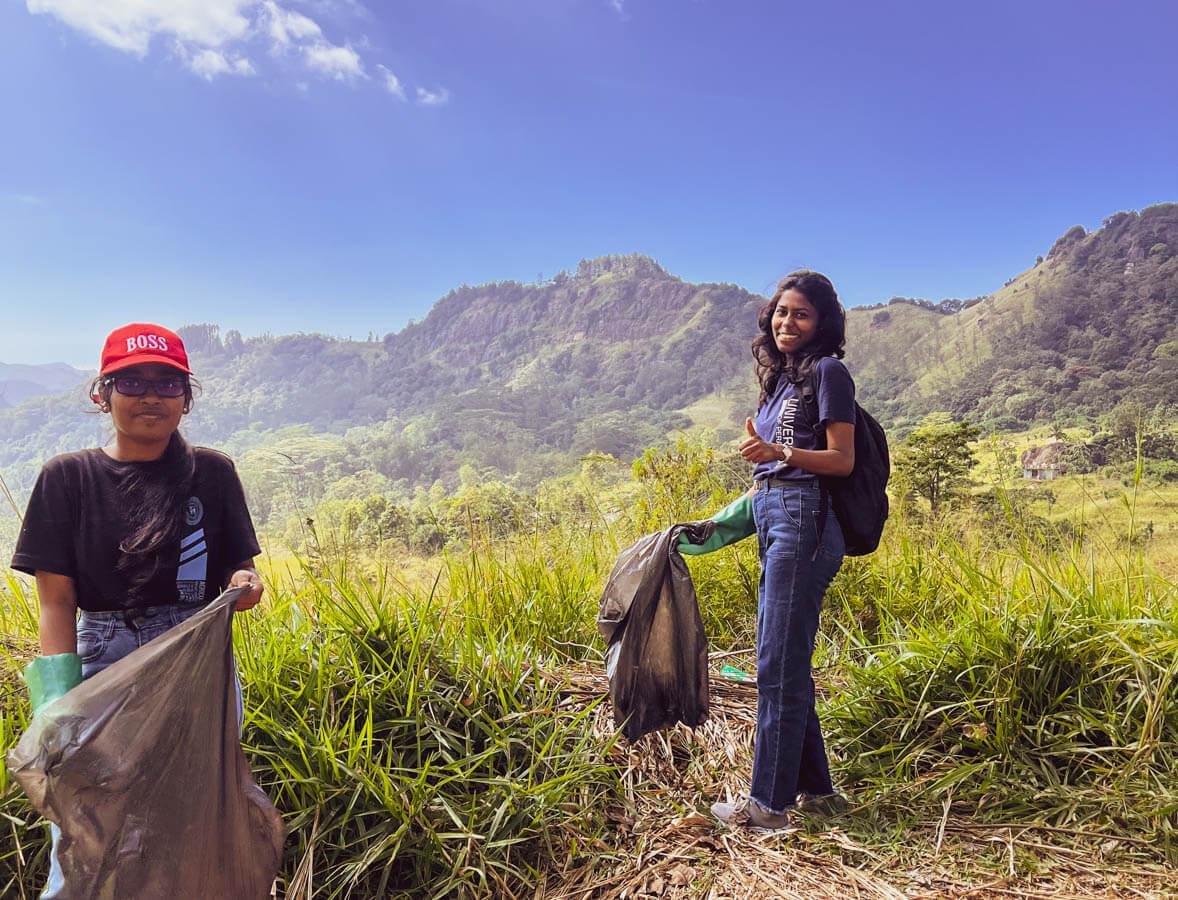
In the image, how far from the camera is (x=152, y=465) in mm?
1737

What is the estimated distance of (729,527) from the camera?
2.58 m

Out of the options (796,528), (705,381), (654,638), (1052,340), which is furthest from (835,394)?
(705,381)

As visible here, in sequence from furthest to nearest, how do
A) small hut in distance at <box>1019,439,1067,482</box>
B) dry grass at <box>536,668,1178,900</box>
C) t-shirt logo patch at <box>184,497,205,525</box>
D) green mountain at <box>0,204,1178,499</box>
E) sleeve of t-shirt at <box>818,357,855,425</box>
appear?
1. green mountain at <box>0,204,1178,499</box>
2. small hut in distance at <box>1019,439,1067,482</box>
3. sleeve of t-shirt at <box>818,357,855,425</box>
4. dry grass at <box>536,668,1178,900</box>
5. t-shirt logo patch at <box>184,497,205,525</box>

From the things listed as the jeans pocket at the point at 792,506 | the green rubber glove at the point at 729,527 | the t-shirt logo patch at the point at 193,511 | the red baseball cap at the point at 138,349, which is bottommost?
the green rubber glove at the point at 729,527

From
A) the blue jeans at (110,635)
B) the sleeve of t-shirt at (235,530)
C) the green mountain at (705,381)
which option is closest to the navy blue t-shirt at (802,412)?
the sleeve of t-shirt at (235,530)

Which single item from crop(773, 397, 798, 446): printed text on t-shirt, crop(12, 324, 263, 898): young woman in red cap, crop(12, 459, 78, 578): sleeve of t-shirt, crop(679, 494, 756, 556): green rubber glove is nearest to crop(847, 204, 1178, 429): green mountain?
crop(679, 494, 756, 556): green rubber glove

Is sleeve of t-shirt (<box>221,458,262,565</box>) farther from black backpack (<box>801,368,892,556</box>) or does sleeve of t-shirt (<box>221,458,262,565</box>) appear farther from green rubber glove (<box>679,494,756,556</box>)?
black backpack (<box>801,368,892,556</box>)

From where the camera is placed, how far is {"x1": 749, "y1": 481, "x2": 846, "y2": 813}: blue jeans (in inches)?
83.6

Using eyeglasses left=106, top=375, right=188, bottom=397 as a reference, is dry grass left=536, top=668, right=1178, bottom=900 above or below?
below

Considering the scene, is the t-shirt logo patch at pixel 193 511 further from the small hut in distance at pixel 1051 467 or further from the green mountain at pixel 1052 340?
the green mountain at pixel 1052 340

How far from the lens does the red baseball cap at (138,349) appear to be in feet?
5.49

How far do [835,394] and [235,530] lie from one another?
177 centimetres

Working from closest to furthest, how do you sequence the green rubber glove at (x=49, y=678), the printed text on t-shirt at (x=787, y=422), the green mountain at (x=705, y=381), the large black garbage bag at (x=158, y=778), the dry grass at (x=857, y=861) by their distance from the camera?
the large black garbage bag at (x=158, y=778)
the green rubber glove at (x=49, y=678)
the dry grass at (x=857, y=861)
the printed text on t-shirt at (x=787, y=422)
the green mountain at (x=705, y=381)

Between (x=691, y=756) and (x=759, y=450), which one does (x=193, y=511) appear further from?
(x=691, y=756)
